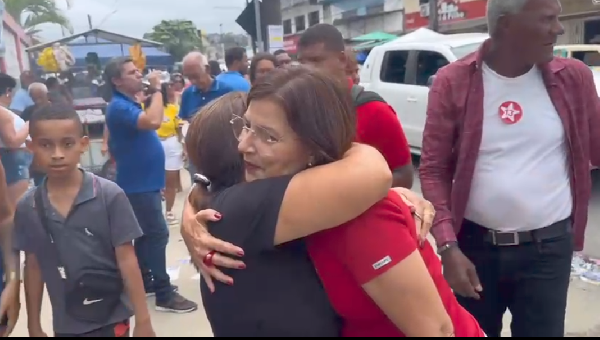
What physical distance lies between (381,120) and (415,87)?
5665 millimetres

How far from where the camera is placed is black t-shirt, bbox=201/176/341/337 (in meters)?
1.18

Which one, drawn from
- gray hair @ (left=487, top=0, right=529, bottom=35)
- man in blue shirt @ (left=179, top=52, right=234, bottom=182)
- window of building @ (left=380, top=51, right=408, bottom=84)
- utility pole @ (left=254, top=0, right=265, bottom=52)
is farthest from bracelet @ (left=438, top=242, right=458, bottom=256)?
utility pole @ (left=254, top=0, right=265, bottom=52)

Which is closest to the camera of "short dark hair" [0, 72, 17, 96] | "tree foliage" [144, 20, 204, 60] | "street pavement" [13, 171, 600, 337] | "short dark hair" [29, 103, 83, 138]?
"short dark hair" [29, 103, 83, 138]

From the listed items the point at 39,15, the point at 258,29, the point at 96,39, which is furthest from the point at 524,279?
the point at 39,15

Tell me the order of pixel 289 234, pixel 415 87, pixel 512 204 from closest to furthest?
pixel 289 234 → pixel 512 204 → pixel 415 87

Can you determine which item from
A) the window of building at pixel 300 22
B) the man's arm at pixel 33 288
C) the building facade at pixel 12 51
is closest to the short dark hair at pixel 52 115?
the man's arm at pixel 33 288

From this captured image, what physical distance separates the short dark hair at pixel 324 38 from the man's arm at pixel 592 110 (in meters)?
1.18

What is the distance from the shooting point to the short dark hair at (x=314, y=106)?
121cm

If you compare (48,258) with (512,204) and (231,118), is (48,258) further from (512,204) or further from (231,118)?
(512,204)

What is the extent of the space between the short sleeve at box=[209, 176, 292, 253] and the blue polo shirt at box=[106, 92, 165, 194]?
9.35 ft

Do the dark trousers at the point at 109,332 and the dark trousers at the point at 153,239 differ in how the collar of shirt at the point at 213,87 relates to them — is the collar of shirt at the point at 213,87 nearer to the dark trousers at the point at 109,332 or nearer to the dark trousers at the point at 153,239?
the dark trousers at the point at 153,239

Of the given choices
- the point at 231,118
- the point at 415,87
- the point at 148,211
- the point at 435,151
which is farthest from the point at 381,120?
the point at 415,87

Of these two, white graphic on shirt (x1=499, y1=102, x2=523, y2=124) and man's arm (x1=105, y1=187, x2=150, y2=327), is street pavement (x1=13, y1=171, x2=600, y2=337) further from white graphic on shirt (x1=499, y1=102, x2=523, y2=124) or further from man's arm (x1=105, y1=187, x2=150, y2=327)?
white graphic on shirt (x1=499, y1=102, x2=523, y2=124)

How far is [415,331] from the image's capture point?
3.90 feet
